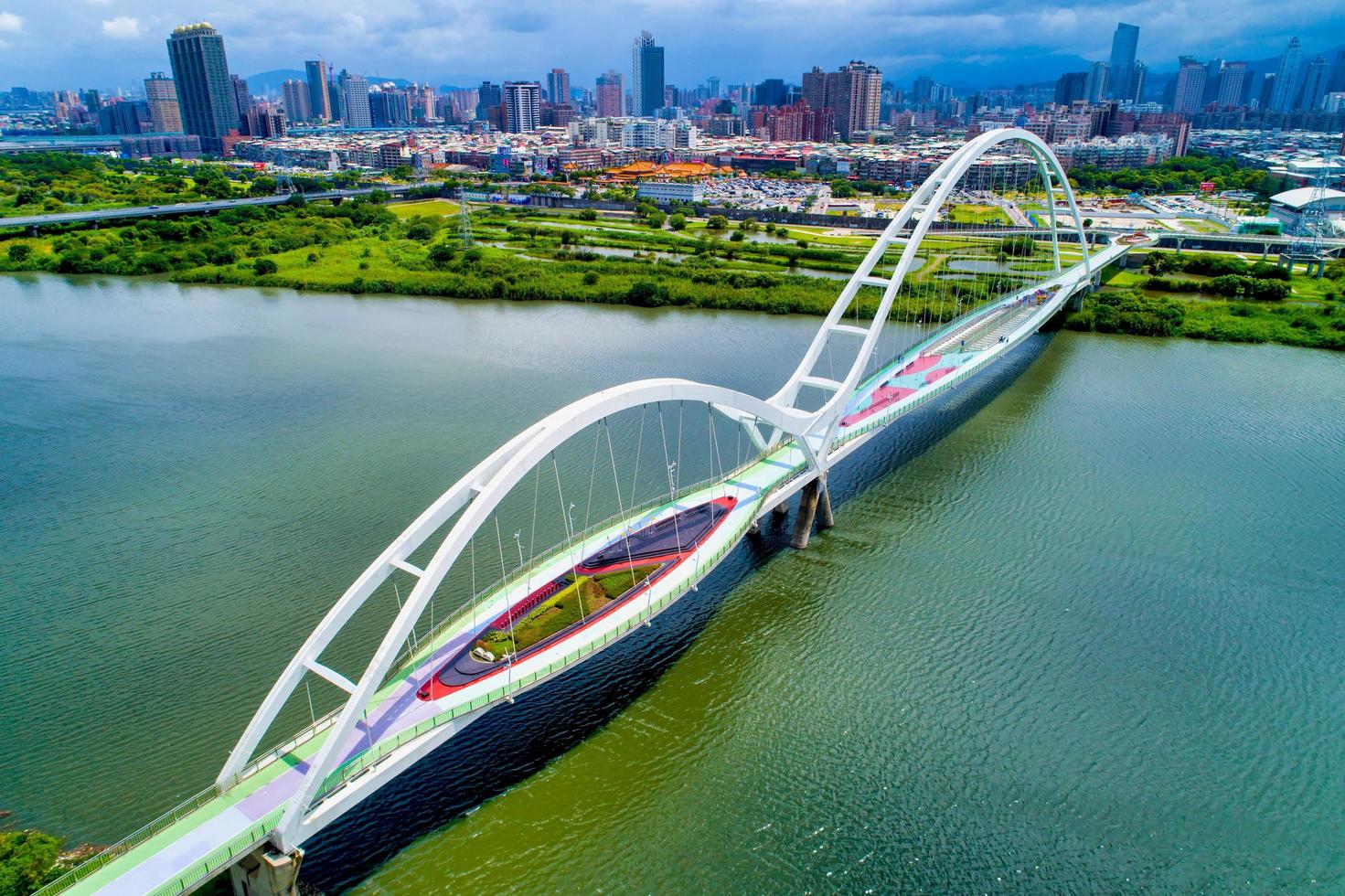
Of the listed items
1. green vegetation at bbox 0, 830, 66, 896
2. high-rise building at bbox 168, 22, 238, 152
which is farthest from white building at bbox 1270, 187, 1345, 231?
high-rise building at bbox 168, 22, 238, 152

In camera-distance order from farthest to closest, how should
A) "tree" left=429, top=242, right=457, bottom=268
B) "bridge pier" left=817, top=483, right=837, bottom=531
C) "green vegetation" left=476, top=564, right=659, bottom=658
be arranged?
"tree" left=429, top=242, right=457, bottom=268 → "bridge pier" left=817, top=483, right=837, bottom=531 → "green vegetation" left=476, top=564, right=659, bottom=658

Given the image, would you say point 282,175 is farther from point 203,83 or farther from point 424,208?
point 203,83

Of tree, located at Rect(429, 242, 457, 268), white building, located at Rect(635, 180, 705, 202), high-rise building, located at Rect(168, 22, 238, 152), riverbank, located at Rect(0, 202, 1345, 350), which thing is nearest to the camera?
riverbank, located at Rect(0, 202, 1345, 350)

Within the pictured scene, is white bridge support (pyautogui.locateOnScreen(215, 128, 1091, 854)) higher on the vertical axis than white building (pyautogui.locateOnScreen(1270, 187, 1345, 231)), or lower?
lower

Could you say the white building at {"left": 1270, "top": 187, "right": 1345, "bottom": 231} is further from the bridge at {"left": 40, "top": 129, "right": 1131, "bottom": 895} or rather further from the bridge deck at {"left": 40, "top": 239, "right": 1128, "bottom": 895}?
the bridge deck at {"left": 40, "top": 239, "right": 1128, "bottom": 895}

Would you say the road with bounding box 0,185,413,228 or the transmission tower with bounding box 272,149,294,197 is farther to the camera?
the transmission tower with bounding box 272,149,294,197

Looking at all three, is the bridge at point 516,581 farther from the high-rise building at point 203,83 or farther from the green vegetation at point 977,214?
the high-rise building at point 203,83
